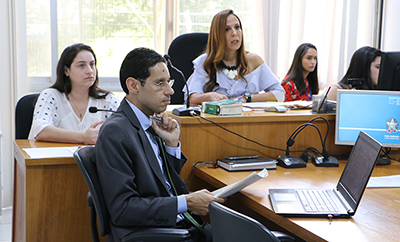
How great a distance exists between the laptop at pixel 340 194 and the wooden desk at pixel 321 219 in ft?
0.09

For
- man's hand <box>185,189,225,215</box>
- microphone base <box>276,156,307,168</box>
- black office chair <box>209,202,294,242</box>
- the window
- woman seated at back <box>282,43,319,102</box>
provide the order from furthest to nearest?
woman seated at back <box>282,43,319,102</box>, the window, microphone base <box>276,156,307,168</box>, man's hand <box>185,189,225,215</box>, black office chair <box>209,202,294,242</box>

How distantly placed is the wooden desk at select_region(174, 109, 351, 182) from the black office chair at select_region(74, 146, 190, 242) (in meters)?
0.55

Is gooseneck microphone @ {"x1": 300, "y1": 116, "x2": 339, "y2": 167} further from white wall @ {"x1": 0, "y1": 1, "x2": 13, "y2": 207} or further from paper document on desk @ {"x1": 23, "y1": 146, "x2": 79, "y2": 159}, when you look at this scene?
white wall @ {"x1": 0, "y1": 1, "x2": 13, "y2": 207}

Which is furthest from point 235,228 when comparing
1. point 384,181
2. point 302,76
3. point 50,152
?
point 302,76

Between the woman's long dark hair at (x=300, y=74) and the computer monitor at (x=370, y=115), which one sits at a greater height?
the woman's long dark hair at (x=300, y=74)

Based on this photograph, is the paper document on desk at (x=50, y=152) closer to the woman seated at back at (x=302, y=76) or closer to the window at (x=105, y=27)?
the window at (x=105, y=27)

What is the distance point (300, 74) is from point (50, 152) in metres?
2.64

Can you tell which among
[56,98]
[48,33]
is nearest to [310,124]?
[56,98]

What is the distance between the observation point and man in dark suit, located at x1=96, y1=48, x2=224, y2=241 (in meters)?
1.30

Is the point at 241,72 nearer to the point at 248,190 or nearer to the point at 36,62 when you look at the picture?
the point at 248,190

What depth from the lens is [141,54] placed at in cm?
148

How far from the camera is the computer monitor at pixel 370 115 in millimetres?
1849

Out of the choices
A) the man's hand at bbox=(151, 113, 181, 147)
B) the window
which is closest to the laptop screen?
the man's hand at bbox=(151, 113, 181, 147)

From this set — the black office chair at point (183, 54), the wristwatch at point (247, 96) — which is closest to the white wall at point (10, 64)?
the black office chair at point (183, 54)
